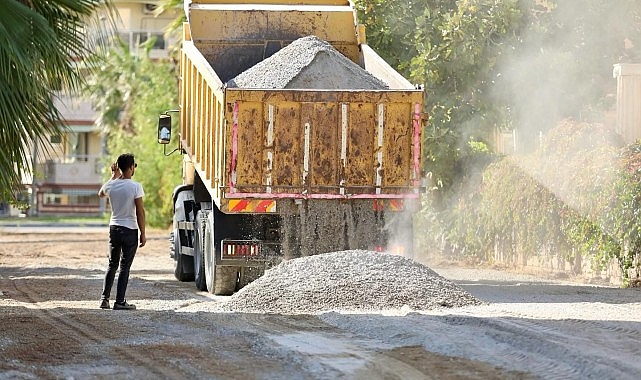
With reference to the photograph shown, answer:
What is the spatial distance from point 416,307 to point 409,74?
441 inches

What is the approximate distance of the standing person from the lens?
1487 centimetres

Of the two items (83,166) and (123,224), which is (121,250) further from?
(83,166)

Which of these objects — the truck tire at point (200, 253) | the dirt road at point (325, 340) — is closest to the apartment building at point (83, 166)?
the truck tire at point (200, 253)

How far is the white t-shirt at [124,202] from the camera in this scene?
48.8 ft

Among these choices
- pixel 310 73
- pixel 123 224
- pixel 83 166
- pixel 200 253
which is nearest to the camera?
pixel 123 224

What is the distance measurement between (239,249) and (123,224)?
2.40 metres

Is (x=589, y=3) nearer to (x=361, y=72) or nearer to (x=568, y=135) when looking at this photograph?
(x=568, y=135)

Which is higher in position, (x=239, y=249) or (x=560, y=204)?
(x=560, y=204)

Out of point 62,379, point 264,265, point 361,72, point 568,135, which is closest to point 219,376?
point 62,379

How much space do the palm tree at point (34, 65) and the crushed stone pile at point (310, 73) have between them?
3495mm

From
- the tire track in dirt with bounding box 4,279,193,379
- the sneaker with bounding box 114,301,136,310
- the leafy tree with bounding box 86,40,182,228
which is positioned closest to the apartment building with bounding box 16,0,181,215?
the leafy tree with bounding box 86,40,182,228

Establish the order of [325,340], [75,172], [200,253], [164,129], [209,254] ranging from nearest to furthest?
[325,340] → [209,254] → [200,253] → [164,129] → [75,172]

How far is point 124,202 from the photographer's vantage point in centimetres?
1488

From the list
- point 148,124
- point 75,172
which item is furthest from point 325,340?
point 75,172
